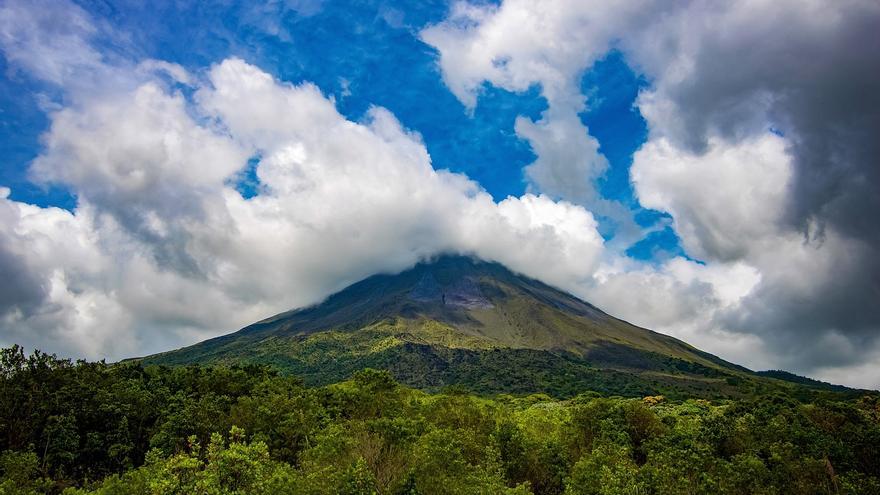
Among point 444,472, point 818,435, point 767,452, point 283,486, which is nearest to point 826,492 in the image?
point 767,452

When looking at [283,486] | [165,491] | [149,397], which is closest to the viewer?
[165,491]

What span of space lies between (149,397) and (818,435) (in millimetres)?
70682

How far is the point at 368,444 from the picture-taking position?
132 feet

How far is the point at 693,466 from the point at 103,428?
59084 mm

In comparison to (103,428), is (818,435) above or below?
above

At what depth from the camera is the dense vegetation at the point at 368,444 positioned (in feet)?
90.1

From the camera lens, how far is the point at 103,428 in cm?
5769

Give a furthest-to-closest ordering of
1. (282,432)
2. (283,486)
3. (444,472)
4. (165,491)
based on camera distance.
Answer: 1. (282,432)
2. (444,472)
3. (283,486)
4. (165,491)

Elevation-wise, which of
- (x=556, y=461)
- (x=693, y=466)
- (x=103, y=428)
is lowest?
(x=103, y=428)

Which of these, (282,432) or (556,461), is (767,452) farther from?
(282,432)

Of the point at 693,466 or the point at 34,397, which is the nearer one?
the point at 693,466

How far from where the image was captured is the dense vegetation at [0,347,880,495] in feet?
90.1

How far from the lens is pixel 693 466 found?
102 ft

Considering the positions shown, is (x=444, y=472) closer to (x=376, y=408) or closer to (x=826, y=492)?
(x=826, y=492)
